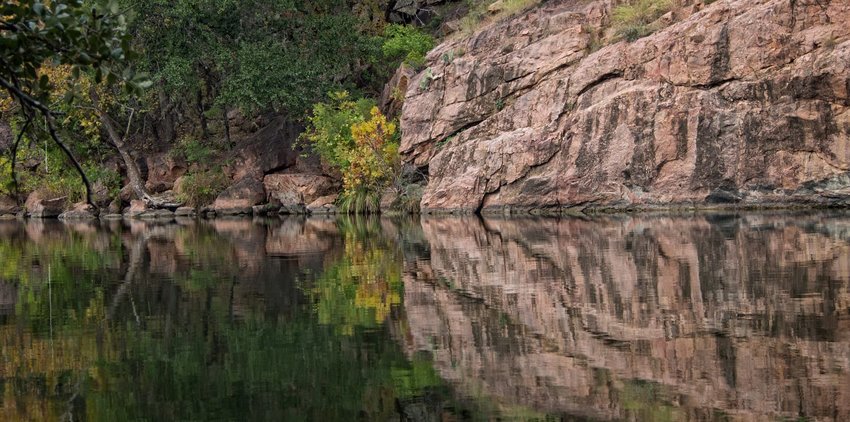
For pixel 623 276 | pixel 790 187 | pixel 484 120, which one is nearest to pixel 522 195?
pixel 484 120

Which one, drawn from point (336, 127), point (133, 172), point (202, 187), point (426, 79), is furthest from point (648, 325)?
point (133, 172)

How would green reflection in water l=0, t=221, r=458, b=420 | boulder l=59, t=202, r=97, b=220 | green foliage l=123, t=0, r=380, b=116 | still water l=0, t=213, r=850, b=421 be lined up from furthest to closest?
1. boulder l=59, t=202, r=97, b=220
2. green foliage l=123, t=0, r=380, b=116
3. green reflection in water l=0, t=221, r=458, b=420
4. still water l=0, t=213, r=850, b=421

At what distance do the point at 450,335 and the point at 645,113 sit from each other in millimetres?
24238

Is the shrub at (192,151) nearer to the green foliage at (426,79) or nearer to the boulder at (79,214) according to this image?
the boulder at (79,214)

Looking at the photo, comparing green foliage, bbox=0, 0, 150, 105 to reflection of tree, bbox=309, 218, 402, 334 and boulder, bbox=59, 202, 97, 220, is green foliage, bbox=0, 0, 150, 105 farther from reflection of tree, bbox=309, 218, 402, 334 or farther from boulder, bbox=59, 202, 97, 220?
boulder, bbox=59, 202, 97, 220

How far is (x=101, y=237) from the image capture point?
3156 centimetres

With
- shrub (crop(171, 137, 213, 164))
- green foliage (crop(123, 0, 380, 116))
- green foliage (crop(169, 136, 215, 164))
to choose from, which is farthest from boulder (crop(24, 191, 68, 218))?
green foliage (crop(123, 0, 380, 116))

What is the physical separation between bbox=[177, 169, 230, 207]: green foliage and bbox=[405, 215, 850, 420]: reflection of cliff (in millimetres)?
32492

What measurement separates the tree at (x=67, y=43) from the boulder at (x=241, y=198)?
42036mm

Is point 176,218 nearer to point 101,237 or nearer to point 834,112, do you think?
point 101,237

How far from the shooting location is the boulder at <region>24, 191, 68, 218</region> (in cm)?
5309

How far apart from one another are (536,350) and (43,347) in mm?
5006

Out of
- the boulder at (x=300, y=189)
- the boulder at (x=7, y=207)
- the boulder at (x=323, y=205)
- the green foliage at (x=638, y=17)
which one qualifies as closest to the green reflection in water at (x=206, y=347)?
the green foliage at (x=638, y=17)

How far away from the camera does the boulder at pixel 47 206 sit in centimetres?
5309
